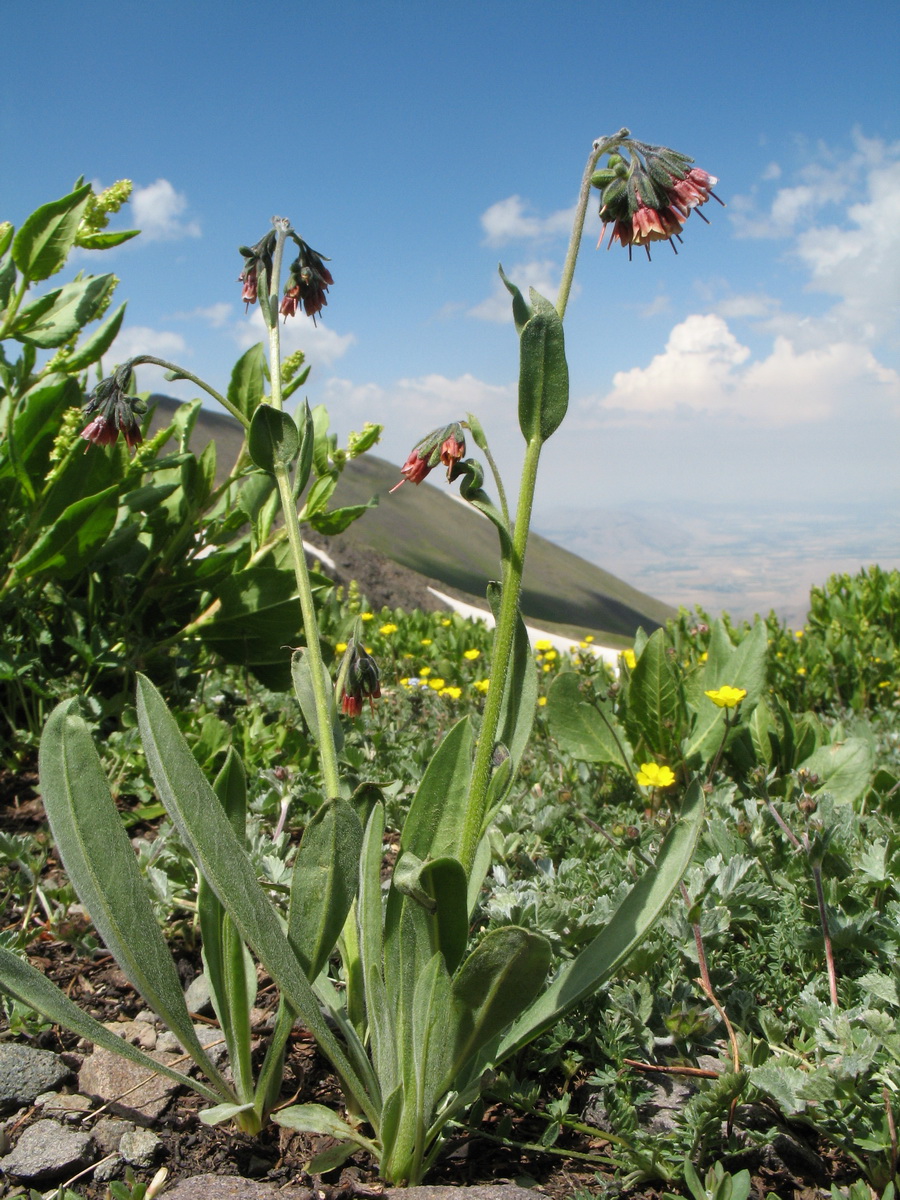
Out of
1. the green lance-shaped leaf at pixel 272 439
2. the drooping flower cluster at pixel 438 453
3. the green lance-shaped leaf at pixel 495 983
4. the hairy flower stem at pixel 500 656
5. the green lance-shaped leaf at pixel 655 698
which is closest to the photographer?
the green lance-shaped leaf at pixel 495 983

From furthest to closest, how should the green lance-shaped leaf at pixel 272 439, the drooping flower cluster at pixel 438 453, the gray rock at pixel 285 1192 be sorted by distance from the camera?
the green lance-shaped leaf at pixel 272 439 < the drooping flower cluster at pixel 438 453 < the gray rock at pixel 285 1192

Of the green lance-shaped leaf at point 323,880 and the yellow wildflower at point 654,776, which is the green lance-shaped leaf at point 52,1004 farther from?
the yellow wildflower at point 654,776

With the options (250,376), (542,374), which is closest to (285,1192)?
(542,374)

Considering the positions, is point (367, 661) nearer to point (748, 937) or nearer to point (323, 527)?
point (748, 937)

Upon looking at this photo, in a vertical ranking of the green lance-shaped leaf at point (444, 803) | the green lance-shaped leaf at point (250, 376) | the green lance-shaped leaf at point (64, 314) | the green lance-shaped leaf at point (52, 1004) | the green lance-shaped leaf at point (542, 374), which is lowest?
the green lance-shaped leaf at point (52, 1004)

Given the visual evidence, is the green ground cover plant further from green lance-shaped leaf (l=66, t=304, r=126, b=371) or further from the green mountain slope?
the green mountain slope

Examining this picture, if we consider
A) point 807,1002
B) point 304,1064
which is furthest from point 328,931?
point 807,1002

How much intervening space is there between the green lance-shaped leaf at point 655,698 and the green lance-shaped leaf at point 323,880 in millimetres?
1944

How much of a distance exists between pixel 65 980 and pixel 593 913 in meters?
1.42

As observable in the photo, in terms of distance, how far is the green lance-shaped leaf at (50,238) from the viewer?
10.2 ft

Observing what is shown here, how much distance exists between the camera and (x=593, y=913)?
2029 millimetres

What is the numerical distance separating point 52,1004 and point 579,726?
2235 millimetres

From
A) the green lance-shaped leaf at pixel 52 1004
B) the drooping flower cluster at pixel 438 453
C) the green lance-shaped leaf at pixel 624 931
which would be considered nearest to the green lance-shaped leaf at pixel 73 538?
the drooping flower cluster at pixel 438 453

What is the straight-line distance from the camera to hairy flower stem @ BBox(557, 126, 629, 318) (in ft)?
5.29
